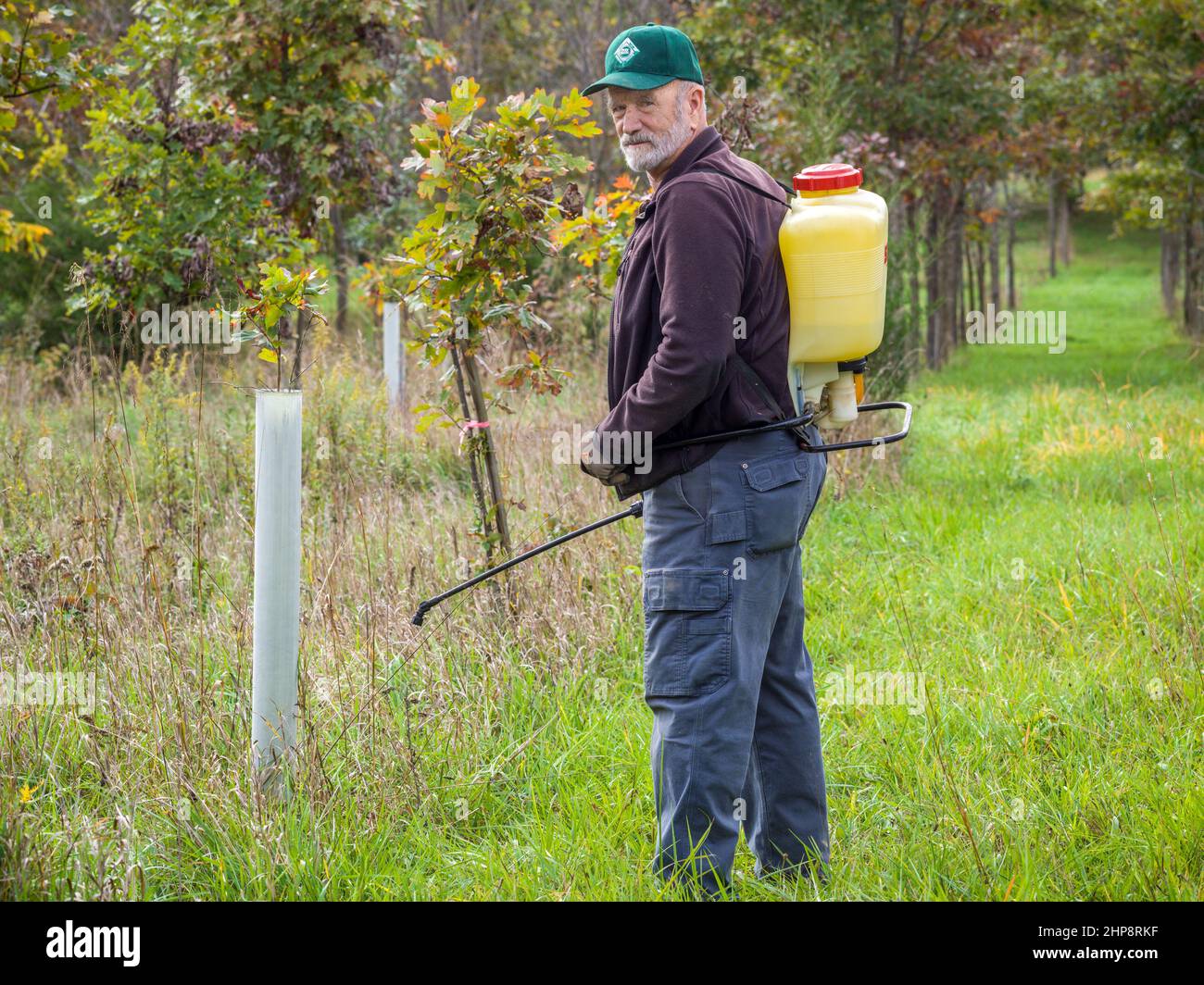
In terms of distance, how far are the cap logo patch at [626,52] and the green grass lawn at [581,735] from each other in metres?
1.74

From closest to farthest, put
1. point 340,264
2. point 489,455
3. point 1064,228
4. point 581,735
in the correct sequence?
point 581,735 → point 489,455 → point 340,264 → point 1064,228

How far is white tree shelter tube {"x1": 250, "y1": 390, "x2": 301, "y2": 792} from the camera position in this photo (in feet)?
9.68

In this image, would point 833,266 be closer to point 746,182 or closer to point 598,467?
point 746,182

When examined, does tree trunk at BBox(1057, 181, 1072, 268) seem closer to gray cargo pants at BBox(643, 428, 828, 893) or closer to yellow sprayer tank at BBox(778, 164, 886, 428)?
yellow sprayer tank at BBox(778, 164, 886, 428)

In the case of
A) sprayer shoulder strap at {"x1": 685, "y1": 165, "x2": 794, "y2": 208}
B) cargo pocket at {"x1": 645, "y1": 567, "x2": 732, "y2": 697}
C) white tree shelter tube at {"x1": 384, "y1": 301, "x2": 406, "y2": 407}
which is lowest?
cargo pocket at {"x1": 645, "y1": 567, "x2": 732, "y2": 697}

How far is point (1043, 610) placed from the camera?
5059 mm

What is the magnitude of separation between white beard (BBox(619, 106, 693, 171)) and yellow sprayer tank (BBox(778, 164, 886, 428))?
302 millimetres

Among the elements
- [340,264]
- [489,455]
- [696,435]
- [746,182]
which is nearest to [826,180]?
[746,182]

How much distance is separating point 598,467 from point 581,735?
1.30m

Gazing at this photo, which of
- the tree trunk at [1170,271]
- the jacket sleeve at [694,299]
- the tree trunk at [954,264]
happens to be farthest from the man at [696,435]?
the tree trunk at [1170,271]

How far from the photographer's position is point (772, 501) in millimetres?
2807

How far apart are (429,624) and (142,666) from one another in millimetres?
1065

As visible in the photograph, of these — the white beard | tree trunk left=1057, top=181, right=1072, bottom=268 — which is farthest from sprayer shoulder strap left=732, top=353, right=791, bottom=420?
tree trunk left=1057, top=181, right=1072, bottom=268

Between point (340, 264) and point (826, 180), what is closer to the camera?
point (826, 180)
